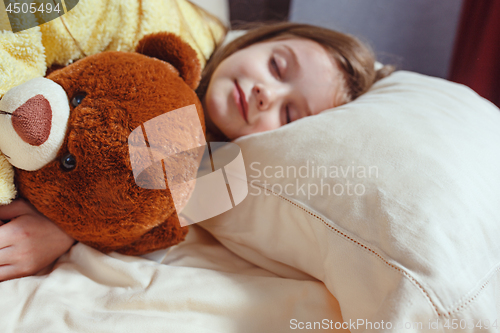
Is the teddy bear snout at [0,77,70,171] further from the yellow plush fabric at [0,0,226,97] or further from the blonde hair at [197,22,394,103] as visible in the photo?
the blonde hair at [197,22,394,103]

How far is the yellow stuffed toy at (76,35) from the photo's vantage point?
438 mm

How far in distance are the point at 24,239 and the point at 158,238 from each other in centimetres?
20

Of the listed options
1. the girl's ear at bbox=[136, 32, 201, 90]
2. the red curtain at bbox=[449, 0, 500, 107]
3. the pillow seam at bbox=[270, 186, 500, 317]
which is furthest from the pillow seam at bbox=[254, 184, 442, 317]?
the red curtain at bbox=[449, 0, 500, 107]

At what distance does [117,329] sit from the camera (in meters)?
0.41

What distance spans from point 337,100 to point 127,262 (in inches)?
24.2

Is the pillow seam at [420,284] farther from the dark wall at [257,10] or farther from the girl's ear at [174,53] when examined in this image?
the dark wall at [257,10]

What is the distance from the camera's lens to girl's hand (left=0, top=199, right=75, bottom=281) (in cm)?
46

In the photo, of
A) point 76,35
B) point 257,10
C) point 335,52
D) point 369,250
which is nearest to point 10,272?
point 76,35

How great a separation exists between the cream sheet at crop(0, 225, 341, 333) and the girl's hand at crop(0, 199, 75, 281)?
22 mm

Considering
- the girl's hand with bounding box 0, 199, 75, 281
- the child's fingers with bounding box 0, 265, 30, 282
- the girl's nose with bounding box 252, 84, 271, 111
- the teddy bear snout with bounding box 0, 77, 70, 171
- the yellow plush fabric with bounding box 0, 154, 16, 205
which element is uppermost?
the teddy bear snout with bounding box 0, 77, 70, 171

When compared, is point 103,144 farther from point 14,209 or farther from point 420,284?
point 420,284

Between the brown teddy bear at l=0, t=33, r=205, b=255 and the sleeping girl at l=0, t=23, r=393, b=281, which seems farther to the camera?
the sleeping girl at l=0, t=23, r=393, b=281

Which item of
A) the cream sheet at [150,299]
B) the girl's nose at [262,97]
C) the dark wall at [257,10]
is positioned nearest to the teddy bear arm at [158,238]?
the cream sheet at [150,299]

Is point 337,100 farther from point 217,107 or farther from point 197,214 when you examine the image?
point 197,214
